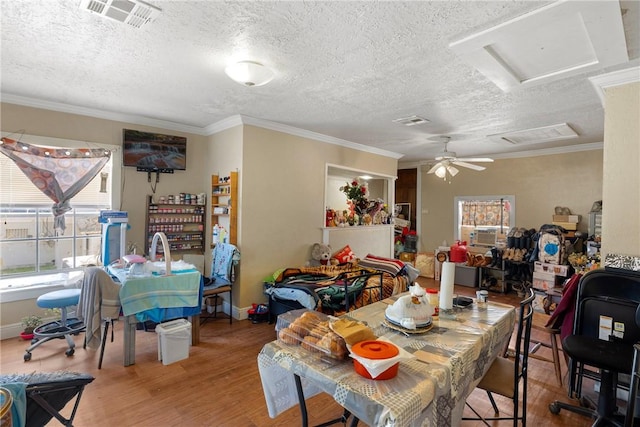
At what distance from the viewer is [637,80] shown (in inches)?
95.9

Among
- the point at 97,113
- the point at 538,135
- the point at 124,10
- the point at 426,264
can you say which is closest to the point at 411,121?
the point at 538,135

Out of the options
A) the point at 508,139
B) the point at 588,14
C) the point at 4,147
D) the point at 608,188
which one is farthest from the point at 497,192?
the point at 4,147

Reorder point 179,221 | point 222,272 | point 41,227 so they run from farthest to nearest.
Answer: point 179,221 → point 222,272 → point 41,227

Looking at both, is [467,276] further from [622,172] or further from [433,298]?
[433,298]

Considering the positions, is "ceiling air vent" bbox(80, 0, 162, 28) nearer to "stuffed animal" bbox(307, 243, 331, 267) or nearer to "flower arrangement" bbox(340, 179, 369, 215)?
"stuffed animal" bbox(307, 243, 331, 267)

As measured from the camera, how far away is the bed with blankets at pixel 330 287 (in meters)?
3.43

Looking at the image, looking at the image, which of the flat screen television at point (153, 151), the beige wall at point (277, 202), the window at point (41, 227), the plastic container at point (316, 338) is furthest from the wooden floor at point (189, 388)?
the flat screen television at point (153, 151)

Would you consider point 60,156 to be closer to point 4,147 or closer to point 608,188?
point 4,147

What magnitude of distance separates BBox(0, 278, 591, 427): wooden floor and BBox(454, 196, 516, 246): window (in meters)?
3.62

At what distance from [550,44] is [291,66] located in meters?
1.79

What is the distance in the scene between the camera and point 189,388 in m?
2.46

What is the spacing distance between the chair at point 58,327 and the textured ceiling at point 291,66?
6.71 ft

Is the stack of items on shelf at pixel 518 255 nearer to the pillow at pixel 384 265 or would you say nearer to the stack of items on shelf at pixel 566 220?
the stack of items on shelf at pixel 566 220

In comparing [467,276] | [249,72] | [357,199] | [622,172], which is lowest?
[467,276]
